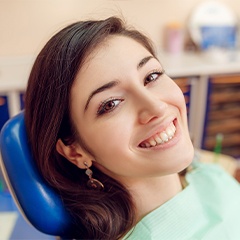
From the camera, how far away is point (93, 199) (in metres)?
0.93

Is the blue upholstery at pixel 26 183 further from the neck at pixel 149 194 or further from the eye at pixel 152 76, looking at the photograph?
the eye at pixel 152 76

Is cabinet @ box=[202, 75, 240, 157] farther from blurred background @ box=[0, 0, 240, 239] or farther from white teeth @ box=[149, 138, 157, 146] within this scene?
white teeth @ box=[149, 138, 157, 146]

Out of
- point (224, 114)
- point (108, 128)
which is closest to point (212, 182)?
point (108, 128)

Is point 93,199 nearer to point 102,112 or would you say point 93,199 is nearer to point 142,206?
point 142,206

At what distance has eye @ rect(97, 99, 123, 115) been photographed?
0.81 meters

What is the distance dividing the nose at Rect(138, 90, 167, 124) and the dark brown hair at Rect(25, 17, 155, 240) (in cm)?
17

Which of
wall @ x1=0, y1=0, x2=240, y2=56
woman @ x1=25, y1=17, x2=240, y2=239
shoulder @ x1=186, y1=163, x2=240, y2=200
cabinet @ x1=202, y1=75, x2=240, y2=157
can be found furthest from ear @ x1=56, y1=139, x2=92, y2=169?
cabinet @ x1=202, y1=75, x2=240, y2=157

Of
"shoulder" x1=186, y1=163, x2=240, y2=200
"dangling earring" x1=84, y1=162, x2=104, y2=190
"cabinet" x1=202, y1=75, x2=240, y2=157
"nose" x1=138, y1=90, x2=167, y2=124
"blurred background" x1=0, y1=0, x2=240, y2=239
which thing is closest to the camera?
"nose" x1=138, y1=90, x2=167, y2=124

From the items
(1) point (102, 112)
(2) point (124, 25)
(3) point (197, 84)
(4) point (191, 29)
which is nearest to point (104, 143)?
(1) point (102, 112)

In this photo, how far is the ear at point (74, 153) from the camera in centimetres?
89

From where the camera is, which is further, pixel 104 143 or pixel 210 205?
pixel 210 205

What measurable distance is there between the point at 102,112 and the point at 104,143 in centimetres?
8

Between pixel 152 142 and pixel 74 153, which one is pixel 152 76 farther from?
pixel 74 153

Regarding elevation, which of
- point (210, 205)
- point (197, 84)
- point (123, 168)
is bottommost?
point (197, 84)
